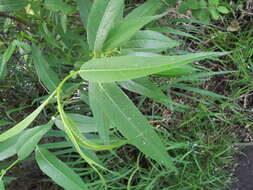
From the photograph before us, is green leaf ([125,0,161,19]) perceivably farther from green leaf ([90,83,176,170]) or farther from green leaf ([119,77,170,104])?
green leaf ([90,83,176,170])

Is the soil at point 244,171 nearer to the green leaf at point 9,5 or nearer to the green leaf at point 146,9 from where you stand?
the green leaf at point 146,9

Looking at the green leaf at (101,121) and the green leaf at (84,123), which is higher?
the green leaf at (101,121)

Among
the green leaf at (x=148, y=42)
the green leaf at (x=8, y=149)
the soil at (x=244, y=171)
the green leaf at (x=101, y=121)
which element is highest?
the green leaf at (x=148, y=42)

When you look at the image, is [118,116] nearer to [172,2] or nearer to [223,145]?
[172,2]

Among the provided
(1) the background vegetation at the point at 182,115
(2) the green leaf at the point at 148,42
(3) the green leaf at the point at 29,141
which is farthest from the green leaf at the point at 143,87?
(1) the background vegetation at the point at 182,115

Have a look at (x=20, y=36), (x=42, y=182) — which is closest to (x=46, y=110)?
(x=42, y=182)

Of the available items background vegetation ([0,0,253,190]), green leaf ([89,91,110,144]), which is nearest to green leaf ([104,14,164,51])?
green leaf ([89,91,110,144])

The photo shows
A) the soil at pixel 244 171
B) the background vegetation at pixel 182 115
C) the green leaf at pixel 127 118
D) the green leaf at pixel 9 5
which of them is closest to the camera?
the green leaf at pixel 127 118
